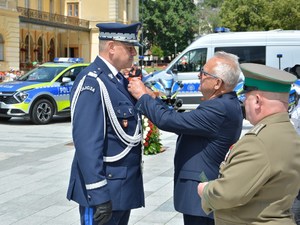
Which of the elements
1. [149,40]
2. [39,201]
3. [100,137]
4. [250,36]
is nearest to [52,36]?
[149,40]

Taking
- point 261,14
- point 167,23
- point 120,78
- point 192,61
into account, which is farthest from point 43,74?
point 167,23

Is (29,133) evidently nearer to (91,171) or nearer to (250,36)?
(250,36)

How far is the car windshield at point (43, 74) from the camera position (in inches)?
620

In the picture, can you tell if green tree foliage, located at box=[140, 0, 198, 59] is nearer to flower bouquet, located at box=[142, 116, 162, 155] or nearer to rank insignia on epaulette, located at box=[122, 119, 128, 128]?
flower bouquet, located at box=[142, 116, 162, 155]

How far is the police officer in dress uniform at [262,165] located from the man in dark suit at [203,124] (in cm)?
77

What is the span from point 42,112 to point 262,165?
44.0ft

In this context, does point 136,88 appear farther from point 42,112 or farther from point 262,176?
point 42,112

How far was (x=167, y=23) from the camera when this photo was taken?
73.7m

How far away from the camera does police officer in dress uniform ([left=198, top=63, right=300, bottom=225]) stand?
2352 mm

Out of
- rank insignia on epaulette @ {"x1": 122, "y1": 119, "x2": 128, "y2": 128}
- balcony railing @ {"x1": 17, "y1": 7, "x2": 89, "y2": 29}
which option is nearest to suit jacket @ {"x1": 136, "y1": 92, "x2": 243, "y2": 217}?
rank insignia on epaulette @ {"x1": 122, "y1": 119, "x2": 128, "y2": 128}

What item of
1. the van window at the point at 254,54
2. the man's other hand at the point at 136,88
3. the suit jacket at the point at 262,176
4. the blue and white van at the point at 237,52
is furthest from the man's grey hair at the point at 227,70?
the van window at the point at 254,54

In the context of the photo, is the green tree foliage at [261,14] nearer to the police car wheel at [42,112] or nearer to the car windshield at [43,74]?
the car windshield at [43,74]

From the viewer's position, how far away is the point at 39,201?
6.70 metres

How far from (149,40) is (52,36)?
23.3 meters
